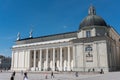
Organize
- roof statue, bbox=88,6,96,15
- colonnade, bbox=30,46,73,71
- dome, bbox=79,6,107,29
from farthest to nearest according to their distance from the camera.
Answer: colonnade, bbox=30,46,73,71
roof statue, bbox=88,6,96,15
dome, bbox=79,6,107,29

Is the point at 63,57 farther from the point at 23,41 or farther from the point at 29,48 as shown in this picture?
the point at 23,41

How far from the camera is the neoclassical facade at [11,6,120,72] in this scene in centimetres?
5400

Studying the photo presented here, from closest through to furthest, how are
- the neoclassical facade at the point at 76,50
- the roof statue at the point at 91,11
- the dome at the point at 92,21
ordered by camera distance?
the neoclassical facade at the point at 76,50
the dome at the point at 92,21
the roof statue at the point at 91,11

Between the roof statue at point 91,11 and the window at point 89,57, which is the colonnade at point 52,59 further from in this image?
the roof statue at point 91,11

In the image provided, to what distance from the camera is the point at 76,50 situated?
57.9 meters

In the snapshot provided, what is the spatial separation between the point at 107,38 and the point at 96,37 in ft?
11.0

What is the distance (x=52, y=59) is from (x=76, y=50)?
17.9 m

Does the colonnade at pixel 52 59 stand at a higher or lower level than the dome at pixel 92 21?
lower

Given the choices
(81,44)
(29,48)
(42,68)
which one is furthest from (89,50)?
(29,48)

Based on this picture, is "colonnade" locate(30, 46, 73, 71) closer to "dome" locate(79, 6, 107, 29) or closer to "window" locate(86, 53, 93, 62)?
"window" locate(86, 53, 93, 62)

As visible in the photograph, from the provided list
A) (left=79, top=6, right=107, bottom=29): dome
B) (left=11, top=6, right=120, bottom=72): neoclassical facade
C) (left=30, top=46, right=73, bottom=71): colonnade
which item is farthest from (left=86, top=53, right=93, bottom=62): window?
(left=30, top=46, right=73, bottom=71): colonnade

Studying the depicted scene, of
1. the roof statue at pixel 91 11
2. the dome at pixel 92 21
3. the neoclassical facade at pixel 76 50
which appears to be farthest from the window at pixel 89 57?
the roof statue at pixel 91 11

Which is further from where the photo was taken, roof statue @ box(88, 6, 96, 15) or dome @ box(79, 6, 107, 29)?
roof statue @ box(88, 6, 96, 15)

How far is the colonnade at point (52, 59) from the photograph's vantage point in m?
66.8
